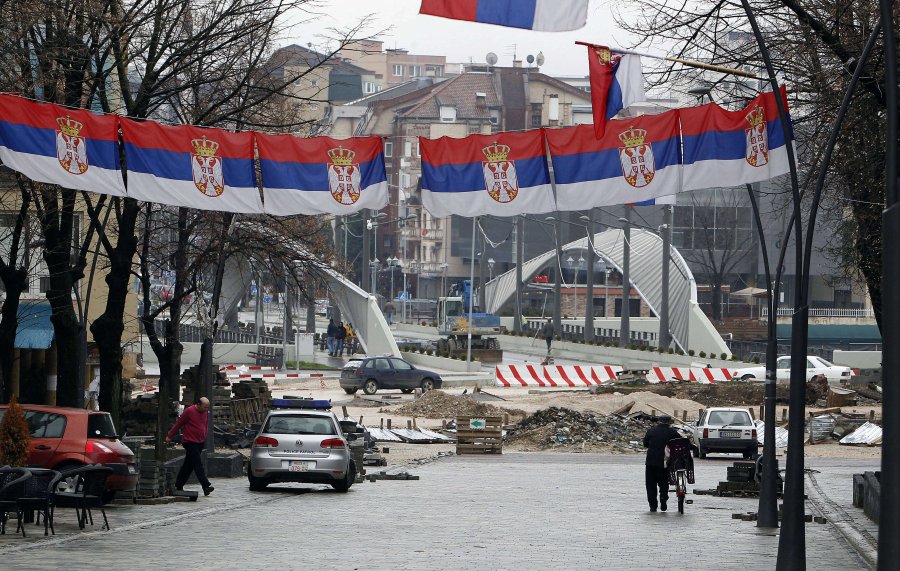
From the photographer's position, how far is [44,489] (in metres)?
16.8

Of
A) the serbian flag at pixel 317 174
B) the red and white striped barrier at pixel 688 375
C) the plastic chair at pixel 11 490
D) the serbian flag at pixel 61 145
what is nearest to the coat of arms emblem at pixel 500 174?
the serbian flag at pixel 317 174

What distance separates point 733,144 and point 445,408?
34.4 meters

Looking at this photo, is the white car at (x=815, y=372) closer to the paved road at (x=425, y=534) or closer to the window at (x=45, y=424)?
the paved road at (x=425, y=534)

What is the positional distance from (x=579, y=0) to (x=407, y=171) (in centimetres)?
13828

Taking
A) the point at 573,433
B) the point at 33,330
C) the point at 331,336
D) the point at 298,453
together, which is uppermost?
the point at 331,336

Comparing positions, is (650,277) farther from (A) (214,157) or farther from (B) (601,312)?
(A) (214,157)

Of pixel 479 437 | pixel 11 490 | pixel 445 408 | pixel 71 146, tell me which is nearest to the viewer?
pixel 11 490

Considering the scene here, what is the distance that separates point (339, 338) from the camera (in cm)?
8200

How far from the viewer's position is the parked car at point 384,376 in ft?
196

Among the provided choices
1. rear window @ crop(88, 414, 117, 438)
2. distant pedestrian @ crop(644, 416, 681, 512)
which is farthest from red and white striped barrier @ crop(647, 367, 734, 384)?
rear window @ crop(88, 414, 117, 438)

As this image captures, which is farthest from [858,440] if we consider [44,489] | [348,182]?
[44,489]

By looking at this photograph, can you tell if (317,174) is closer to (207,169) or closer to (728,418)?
(207,169)

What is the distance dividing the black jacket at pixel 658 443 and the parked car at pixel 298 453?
5.31 meters

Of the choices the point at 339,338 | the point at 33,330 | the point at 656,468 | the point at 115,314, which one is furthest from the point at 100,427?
the point at 339,338
